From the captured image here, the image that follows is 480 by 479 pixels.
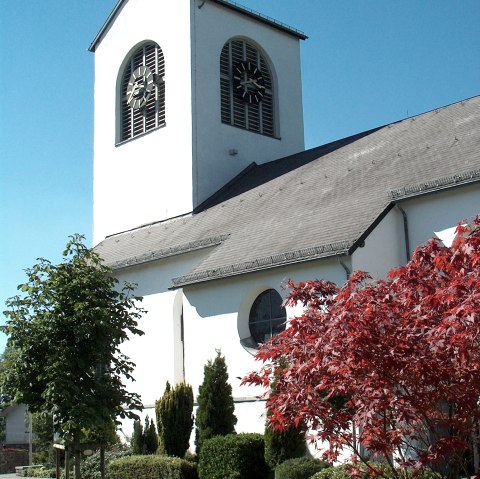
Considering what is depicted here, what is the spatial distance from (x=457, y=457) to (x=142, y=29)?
24764 millimetres

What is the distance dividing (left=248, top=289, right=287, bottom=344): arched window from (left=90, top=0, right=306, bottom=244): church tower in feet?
25.3

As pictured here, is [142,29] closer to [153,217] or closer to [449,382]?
[153,217]

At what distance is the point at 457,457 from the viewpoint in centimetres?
743

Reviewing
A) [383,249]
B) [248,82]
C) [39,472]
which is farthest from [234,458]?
[248,82]

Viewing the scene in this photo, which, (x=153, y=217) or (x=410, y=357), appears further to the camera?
(x=153, y=217)

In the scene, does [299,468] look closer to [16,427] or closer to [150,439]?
[150,439]

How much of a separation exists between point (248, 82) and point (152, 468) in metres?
15.9

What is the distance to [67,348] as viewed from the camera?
14.3 metres

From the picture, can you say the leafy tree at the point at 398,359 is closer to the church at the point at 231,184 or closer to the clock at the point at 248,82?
the church at the point at 231,184

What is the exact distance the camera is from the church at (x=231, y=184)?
17.3 m

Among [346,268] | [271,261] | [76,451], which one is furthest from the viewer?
[271,261]

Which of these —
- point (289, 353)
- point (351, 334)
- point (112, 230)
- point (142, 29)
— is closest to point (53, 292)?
point (289, 353)

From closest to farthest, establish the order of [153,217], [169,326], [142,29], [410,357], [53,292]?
1. [410,357]
2. [53,292]
3. [169,326]
4. [153,217]
5. [142,29]

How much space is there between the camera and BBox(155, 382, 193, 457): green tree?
18219 millimetres
